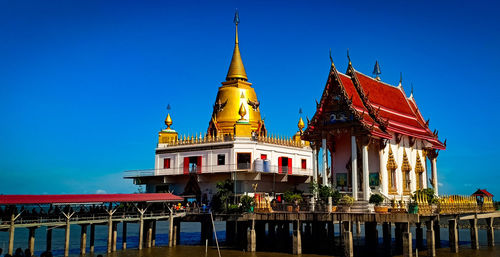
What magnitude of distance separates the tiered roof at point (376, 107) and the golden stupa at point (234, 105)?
39.4ft

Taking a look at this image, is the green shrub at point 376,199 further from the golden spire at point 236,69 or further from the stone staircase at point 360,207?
the golden spire at point 236,69

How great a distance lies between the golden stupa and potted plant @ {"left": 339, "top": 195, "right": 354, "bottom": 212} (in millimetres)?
16410

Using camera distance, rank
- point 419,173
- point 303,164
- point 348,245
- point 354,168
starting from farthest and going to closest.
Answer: point 303,164 < point 419,173 < point 354,168 < point 348,245

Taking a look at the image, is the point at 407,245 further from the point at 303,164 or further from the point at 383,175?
the point at 303,164

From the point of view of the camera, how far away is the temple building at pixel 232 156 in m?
44.3

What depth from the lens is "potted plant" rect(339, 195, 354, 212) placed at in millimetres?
30922

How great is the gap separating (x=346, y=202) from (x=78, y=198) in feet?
53.5

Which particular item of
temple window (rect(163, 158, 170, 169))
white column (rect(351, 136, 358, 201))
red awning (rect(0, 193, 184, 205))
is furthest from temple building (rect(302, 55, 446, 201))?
temple window (rect(163, 158, 170, 169))

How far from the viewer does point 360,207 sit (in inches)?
1252

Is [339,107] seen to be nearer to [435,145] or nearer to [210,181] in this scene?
[435,145]

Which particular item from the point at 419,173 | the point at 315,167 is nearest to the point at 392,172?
the point at 419,173

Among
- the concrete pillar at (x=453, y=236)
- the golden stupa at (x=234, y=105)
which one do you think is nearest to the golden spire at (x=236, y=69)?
the golden stupa at (x=234, y=105)

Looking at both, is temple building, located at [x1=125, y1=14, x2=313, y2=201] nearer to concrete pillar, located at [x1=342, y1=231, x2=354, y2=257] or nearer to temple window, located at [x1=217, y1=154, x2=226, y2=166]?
temple window, located at [x1=217, y1=154, x2=226, y2=166]

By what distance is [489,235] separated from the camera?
134ft
